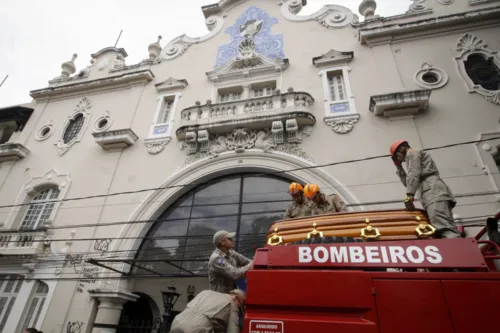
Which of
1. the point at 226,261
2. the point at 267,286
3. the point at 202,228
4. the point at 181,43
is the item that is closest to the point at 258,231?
the point at 202,228

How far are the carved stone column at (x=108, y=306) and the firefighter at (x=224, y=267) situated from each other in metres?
5.28

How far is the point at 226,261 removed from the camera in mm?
3377

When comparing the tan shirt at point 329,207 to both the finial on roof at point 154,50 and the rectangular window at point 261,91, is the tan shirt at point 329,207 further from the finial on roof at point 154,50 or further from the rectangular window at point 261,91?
the finial on roof at point 154,50

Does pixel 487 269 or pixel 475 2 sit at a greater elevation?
pixel 475 2

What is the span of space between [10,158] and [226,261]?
1276 cm

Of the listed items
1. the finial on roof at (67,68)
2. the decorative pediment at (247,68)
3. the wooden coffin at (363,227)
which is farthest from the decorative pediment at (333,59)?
the finial on roof at (67,68)

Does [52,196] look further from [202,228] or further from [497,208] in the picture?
[497,208]

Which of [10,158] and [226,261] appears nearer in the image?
[226,261]

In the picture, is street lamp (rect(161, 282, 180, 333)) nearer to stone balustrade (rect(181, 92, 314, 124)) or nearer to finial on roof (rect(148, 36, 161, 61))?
stone balustrade (rect(181, 92, 314, 124))

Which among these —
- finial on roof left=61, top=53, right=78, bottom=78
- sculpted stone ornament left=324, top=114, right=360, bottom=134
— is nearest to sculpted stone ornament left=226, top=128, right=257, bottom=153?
sculpted stone ornament left=324, top=114, right=360, bottom=134

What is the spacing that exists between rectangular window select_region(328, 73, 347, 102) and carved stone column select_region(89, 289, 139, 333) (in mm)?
8504

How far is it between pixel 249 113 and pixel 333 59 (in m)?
3.59

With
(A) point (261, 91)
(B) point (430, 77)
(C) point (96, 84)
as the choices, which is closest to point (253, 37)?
→ (A) point (261, 91)

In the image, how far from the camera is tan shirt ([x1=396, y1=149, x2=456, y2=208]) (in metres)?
3.64
